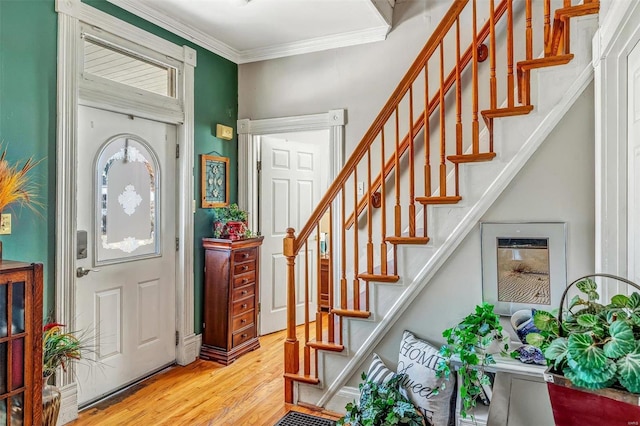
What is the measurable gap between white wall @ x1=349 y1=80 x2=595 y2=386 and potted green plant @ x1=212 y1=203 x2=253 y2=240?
5.86ft

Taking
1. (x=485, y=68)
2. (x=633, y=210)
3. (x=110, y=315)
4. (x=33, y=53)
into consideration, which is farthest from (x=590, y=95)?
(x=110, y=315)

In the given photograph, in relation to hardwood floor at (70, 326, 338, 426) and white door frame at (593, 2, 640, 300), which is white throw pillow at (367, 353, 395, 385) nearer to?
hardwood floor at (70, 326, 338, 426)

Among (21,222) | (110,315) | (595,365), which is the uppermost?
(21,222)

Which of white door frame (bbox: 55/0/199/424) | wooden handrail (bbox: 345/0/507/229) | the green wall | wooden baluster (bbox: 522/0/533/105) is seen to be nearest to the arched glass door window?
white door frame (bbox: 55/0/199/424)

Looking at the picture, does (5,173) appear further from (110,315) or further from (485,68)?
(485,68)

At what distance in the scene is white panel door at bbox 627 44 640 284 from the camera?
1.52 metres

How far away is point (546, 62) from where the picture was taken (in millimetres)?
1947

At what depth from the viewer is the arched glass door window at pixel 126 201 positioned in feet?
8.64

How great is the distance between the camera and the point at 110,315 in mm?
2684

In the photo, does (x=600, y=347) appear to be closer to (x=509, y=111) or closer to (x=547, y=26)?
(x=509, y=111)

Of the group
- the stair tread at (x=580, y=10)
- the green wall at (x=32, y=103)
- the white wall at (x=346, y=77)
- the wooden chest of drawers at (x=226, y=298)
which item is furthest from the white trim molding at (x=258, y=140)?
the stair tread at (x=580, y=10)

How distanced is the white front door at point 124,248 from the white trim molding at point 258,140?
74 cm

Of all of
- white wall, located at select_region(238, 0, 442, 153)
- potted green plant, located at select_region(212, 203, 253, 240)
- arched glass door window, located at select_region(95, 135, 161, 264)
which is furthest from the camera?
potted green plant, located at select_region(212, 203, 253, 240)

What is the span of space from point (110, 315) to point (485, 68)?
320 centimetres
